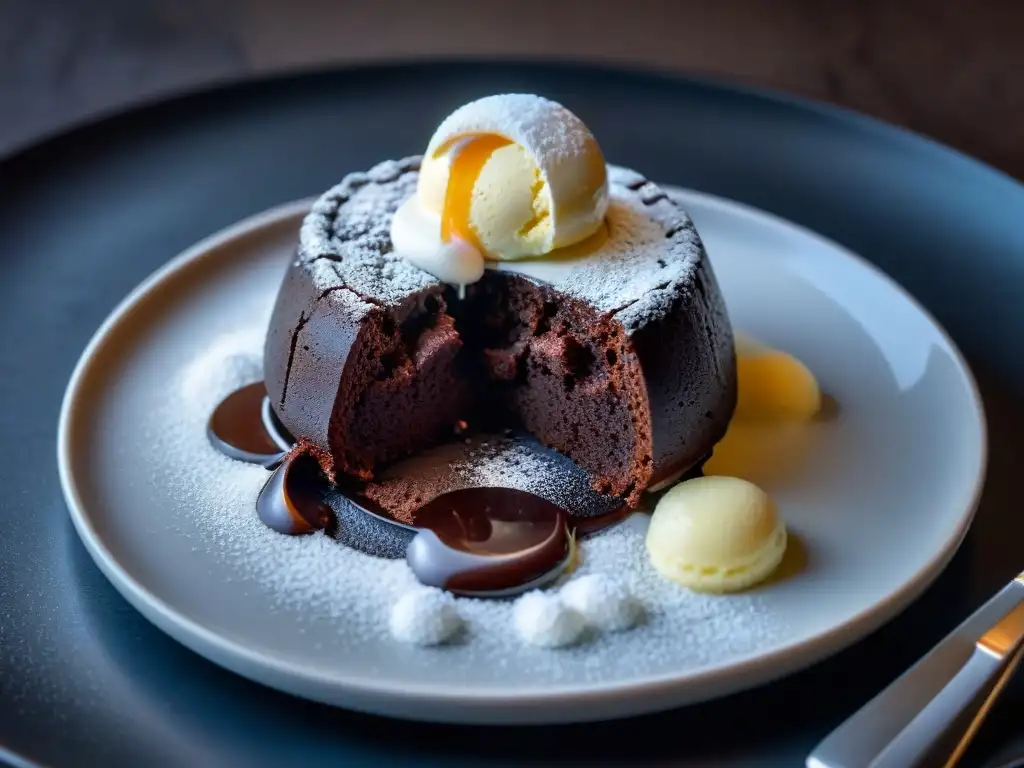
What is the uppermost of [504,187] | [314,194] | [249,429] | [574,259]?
[504,187]

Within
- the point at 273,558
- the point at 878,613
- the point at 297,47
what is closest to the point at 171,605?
the point at 273,558

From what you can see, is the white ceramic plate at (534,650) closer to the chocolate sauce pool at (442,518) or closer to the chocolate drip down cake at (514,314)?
the chocolate sauce pool at (442,518)

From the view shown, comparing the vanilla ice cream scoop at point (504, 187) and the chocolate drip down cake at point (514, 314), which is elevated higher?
the vanilla ice cream scoop at point (504, 187)

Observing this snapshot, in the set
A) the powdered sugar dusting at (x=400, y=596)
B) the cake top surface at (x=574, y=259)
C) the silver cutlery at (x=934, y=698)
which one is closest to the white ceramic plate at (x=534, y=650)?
the powdered sugar dusting at (x=400, y=596)

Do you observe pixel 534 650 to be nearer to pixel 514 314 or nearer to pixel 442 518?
pixel 442 518

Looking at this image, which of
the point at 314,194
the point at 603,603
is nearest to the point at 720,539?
the point at 603,603
